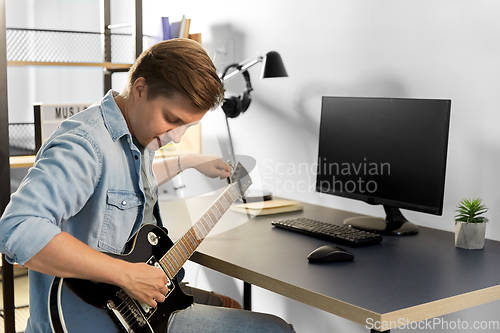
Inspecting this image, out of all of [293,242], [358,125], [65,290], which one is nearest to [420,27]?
[358,125]

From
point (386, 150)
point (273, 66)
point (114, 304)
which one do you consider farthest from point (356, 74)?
point (114, 304)

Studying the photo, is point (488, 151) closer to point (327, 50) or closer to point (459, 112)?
point (459, 112)

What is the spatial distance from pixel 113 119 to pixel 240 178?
51cm

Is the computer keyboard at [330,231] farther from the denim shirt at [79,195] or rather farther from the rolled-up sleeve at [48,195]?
the rolled-up sleeve at [48,195]

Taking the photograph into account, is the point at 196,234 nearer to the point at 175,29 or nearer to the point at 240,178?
the point at 240,178

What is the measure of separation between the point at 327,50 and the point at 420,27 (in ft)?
1.38

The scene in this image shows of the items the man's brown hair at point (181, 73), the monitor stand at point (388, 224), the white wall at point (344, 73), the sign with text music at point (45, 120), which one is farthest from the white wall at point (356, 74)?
the man's brown hair at point (181, 73)

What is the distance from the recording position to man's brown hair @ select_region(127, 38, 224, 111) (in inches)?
43.2

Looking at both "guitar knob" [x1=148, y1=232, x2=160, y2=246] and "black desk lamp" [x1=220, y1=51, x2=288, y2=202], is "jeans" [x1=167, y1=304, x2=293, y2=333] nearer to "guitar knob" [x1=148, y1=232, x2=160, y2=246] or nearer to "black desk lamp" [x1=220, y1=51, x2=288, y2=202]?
"guitar knob" [x1=148, y1=232, x2=160, y2=246]

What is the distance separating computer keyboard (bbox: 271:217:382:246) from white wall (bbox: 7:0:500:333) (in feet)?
1.10

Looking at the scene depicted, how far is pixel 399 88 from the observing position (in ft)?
5.80

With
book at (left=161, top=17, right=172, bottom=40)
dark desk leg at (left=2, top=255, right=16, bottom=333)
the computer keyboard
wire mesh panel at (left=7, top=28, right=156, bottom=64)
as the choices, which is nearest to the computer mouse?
the computer keyboard

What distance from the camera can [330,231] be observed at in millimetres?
1508

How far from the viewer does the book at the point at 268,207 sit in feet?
5.49
